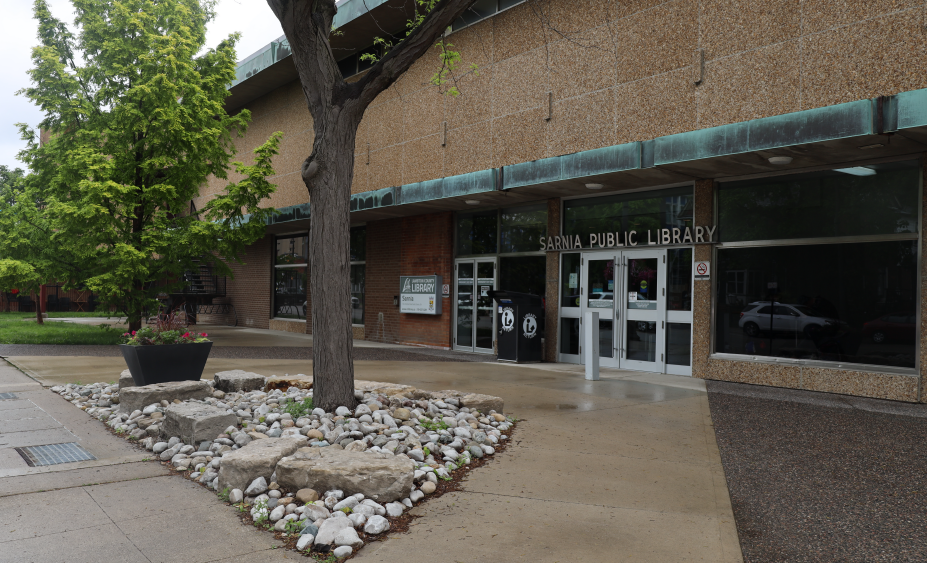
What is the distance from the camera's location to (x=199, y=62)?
1705 cm

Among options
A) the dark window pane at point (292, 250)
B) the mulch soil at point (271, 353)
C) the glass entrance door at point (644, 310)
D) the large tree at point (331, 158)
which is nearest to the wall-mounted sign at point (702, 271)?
the glass entrance door at point (644, 310)

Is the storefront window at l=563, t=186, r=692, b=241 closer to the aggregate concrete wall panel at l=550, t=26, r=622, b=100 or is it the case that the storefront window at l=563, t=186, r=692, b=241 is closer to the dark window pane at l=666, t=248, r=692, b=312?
the dark window pane at l=666, t=248, r=692, b=312

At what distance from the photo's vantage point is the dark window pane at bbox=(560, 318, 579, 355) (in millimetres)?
13211

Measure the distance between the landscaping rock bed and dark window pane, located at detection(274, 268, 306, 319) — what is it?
13436mm

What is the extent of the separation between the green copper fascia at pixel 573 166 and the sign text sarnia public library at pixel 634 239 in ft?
5.54

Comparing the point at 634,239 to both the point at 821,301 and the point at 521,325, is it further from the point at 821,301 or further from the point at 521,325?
the point at 821,301

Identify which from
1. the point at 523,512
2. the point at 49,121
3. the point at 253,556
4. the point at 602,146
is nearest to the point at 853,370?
the point at 602,146

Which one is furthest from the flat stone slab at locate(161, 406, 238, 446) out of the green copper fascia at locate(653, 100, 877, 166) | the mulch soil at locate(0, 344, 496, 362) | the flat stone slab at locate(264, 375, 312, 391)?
the mulch soil at locate(0, 344, 496, 362)

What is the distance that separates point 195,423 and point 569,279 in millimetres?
9003

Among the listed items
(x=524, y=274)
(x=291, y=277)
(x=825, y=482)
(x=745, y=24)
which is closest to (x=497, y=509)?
(x=825, y=482)

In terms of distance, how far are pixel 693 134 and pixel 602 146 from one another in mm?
2516

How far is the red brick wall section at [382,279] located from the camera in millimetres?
17797

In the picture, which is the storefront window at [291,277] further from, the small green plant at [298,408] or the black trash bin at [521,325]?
the small green plant at [298,408]

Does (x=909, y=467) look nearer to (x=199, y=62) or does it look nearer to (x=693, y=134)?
(x=693, y=134)
